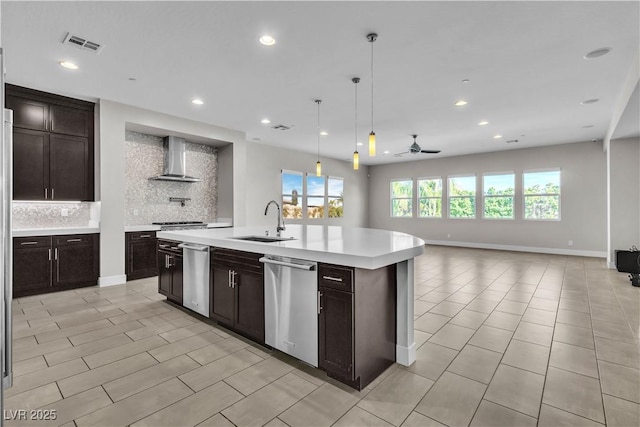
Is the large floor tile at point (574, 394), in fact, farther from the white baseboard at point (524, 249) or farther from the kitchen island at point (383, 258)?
the white baseboard at point (524, 249)

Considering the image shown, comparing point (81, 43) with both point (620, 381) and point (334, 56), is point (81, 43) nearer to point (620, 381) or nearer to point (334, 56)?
point (334, 56)

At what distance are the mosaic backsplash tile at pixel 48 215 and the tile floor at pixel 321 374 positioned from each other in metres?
1.36

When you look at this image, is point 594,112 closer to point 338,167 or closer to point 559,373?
point 559,373

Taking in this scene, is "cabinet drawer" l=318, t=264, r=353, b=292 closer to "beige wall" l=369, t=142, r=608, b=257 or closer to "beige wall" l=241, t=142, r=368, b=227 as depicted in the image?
"beige wall" l=241, t=142, r=368, b=227

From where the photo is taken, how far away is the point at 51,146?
4.41 meters

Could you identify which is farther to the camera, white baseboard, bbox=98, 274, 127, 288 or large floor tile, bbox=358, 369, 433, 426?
white baseboard, bbox=98, 274, 127, 288

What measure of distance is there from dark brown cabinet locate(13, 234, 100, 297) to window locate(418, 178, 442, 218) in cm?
898

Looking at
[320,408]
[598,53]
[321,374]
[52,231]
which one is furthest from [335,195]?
[320,408]

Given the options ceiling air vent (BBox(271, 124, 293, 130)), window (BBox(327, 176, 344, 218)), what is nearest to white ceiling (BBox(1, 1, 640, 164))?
ceiling air vent (BBox(271, 124, 293, 130))

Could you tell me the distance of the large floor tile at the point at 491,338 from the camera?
2.69 metres

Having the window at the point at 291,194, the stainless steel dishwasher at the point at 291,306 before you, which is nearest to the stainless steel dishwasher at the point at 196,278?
the stainless steel dishwasher at the point at 291,306

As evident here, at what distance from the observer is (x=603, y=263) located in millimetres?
6629

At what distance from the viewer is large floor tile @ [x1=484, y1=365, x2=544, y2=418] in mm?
1876

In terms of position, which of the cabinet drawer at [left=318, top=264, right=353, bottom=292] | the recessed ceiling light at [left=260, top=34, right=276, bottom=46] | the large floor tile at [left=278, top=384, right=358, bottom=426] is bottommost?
the large floor tile at [left=278, top=384, right=358, bottom=426]
